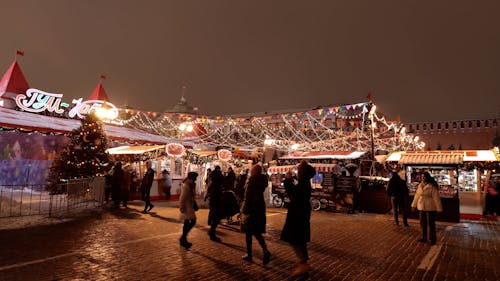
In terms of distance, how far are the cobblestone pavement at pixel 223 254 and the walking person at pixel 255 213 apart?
0.29m

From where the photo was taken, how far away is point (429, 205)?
7.48 meters

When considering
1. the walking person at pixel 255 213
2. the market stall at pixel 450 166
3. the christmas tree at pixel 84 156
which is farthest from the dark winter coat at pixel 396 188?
the christmas tree at pixel 84 156

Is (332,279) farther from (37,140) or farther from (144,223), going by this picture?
(37,140)

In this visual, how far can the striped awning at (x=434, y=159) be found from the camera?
11750 mm

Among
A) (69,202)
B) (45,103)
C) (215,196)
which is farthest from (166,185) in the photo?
(45,103)

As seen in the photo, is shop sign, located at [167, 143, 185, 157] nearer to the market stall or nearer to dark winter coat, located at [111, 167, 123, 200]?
dark winter coat, located at [111, 167, 123, 200]

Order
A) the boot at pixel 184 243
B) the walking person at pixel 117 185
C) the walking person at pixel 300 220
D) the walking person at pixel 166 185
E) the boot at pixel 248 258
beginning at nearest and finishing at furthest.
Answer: the walking person at pixel 300 220 < the boot at pixel 248 258 < the boot at pixel 184 243 < the walking person at pixel 117 185 < the walking person at pixel 166 185

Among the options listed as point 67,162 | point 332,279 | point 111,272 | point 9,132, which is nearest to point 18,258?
point 111,272

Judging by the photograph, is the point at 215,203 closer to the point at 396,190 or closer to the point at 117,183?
the point at 396,190

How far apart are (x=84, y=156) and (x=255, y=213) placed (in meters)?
12.7

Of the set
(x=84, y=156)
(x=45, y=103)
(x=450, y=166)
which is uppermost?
(x=45, y=103)

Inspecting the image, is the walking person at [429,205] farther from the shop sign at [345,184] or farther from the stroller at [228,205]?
the shop sign at [345,184]

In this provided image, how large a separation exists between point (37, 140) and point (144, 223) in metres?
16.1

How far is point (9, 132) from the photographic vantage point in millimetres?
20266
